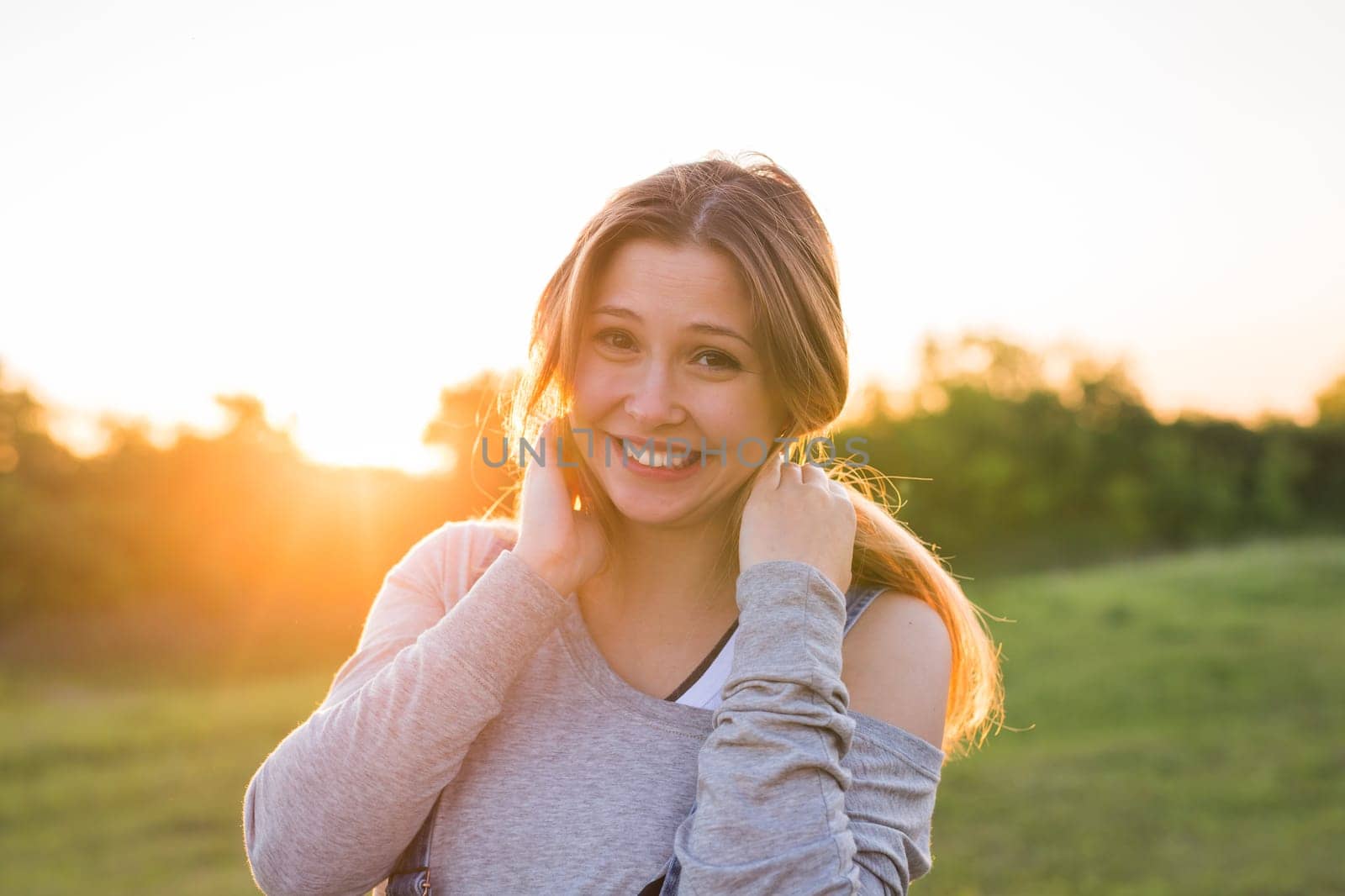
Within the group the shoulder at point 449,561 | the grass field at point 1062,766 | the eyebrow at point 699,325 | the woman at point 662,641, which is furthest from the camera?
the grass field at point 1062,766

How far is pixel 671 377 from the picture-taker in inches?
71.1

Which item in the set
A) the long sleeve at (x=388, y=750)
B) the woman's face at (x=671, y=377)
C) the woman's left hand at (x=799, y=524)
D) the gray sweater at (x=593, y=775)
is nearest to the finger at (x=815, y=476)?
the woman's left hand at (x=799, y=524)

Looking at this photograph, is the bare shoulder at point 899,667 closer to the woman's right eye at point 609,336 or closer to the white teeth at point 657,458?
the white teeth at point 657,458

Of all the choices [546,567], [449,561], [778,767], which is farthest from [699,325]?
[778,767]

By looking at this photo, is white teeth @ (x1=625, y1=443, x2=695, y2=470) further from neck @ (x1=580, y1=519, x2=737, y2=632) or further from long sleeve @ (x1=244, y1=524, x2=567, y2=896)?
long sleeve @ (x1=244, y1=524, x2=567, y2=896)

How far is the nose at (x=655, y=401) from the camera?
1784 millimetres

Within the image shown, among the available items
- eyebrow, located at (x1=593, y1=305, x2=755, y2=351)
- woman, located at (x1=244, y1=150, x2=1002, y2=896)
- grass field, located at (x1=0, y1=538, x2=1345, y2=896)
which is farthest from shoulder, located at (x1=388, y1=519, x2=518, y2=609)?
grass field, located at (x1=0, y1=538, x2=1345, y2=896)

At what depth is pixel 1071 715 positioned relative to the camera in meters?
10.0

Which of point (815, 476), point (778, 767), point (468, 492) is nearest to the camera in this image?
point (778, 767)

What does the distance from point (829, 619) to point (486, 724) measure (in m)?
0.58

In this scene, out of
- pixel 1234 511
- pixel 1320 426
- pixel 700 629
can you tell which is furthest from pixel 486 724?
pixel 1320 426

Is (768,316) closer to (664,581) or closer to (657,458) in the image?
(657,458)

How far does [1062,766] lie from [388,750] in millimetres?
7761

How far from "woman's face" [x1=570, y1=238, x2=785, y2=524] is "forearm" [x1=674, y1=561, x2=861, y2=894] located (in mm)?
325
